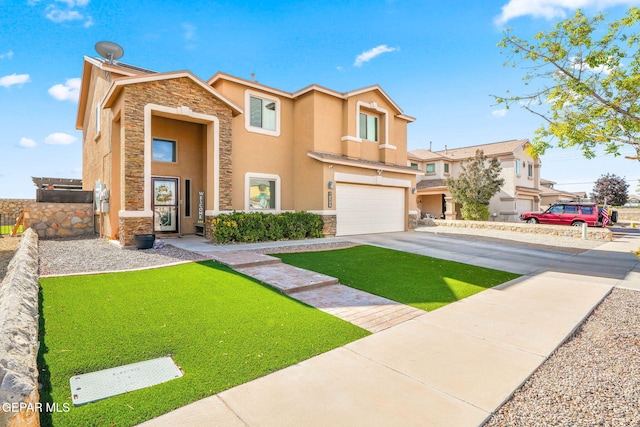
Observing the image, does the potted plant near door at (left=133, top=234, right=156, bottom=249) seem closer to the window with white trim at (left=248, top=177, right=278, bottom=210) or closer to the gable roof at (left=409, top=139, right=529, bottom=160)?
the window with white trim at (left=248, top=177, right=278, bottom=210)

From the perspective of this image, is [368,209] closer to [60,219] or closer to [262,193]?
[262,193]

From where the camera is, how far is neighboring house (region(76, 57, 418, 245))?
34.0 ft

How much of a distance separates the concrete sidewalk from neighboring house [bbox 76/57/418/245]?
898cm

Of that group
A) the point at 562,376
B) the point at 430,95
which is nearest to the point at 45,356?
the point at 562,376

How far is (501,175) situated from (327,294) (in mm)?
25545

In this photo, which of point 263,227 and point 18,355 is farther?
point 263,227

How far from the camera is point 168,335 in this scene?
13.0ft

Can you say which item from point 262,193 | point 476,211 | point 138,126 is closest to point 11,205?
point 138,126

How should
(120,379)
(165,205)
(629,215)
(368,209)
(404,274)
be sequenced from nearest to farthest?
(120,379), (404,274), (165,205), (368,209), (629,215)

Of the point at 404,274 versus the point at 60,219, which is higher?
the point at 60,219

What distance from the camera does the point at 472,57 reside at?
12602 millimetres

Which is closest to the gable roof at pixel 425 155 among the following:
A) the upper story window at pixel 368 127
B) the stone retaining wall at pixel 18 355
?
the upper story window at pixel 368 127

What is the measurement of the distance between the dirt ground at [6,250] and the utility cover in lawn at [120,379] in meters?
6.31

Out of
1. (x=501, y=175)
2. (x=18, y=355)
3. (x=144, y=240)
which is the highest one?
(x=501, y=175)
